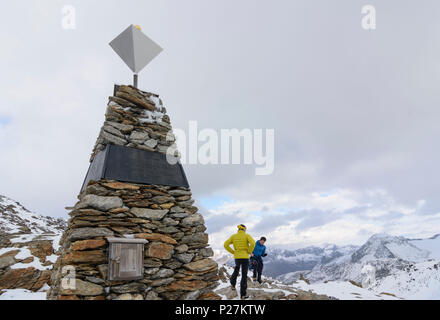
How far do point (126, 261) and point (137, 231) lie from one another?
2.64 ft

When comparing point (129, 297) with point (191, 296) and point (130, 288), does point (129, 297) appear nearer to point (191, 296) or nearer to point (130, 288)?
point (130, 288)

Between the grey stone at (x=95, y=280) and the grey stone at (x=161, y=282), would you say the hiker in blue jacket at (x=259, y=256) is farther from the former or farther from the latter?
the grey stone at (x=95, y=280)

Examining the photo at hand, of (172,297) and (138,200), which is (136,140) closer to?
(138,200)

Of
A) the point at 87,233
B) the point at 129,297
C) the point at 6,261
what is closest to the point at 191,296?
the point at 129,297

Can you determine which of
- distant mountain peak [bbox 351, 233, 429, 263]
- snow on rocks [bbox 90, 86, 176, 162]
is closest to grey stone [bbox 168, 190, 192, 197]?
snow on rocks [bbox 90, 86, 176, 162]

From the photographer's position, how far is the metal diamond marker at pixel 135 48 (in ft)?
29.3

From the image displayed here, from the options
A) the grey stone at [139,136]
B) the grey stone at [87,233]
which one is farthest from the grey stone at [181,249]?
the grey stone at [139,136]

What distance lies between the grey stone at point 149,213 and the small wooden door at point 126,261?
79 cm

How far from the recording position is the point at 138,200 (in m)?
7.00

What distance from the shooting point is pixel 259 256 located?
10.7m

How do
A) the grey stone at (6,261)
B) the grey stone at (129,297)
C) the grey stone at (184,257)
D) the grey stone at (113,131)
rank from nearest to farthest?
the grey stone at (129,297) → the grey stone at (184,257) → the grey stone at (113,131) → the grey stone at (6,261)

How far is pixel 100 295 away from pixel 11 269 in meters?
8.46
